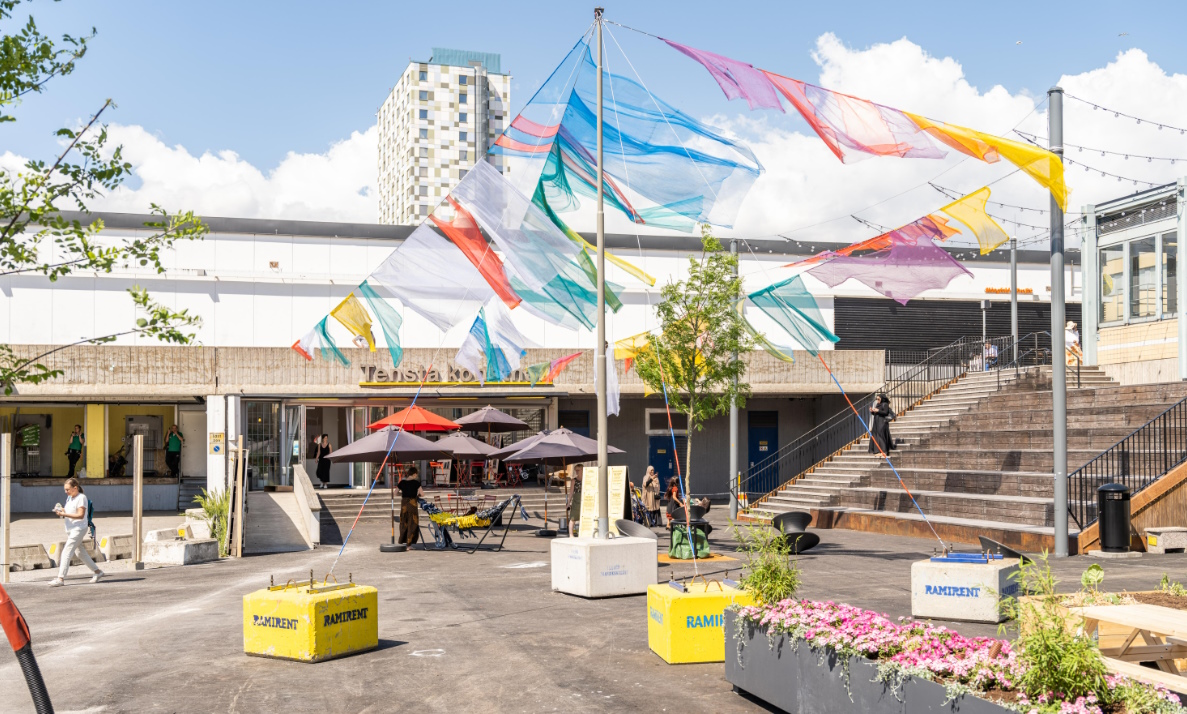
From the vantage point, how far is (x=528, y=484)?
3394 centimetres

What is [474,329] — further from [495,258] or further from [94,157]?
[94,157]

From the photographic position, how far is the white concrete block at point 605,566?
13539mm

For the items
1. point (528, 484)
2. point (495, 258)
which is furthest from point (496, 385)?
point (495, 258)

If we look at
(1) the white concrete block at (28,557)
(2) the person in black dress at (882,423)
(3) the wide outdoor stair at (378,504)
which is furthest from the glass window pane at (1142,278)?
(1) the white concrete block at (28,557)

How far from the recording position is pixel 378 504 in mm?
29641

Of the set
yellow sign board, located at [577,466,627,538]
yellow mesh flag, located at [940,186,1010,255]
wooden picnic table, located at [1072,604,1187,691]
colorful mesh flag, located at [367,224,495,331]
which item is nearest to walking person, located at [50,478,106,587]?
colorful mesh flag, located at [367,224,495,331]

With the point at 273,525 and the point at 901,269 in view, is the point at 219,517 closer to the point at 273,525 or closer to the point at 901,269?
the point at 273,525

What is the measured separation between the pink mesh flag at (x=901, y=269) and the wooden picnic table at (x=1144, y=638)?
860 cm

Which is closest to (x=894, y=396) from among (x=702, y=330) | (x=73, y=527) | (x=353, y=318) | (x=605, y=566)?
(x=702, y=330)

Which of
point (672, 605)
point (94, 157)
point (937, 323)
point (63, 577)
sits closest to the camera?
point (94, 157)

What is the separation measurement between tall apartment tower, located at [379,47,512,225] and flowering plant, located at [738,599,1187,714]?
115 m

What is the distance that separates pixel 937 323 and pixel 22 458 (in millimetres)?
35936

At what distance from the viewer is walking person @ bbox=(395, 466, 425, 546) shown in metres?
21.1

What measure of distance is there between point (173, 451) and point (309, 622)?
87.1 ft
